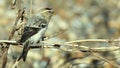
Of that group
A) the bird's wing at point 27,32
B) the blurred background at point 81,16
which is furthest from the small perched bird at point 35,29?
the blurred background at point 81,16

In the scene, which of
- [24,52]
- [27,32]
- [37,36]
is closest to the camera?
[24,52]

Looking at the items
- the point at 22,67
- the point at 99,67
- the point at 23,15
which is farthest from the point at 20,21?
the point at 99,67

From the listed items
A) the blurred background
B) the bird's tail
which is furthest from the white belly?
the blurred background

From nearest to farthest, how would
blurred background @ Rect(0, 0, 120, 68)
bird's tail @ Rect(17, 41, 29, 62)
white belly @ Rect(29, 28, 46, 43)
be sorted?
1. bird's tail @ Rect(17, 41, 29, 62)
2. white belly @ Rect(29, 28, 46, 43)
3. blurred background @ Rect(0, 0, 120, 68)

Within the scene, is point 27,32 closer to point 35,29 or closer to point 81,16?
point 35,29

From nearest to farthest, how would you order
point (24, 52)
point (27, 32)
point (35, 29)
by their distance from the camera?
point (24, 52) < point (27, 32) < point (35, 29)

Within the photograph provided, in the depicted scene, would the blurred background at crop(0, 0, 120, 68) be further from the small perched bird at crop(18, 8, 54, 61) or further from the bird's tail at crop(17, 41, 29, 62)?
the bird's tail at crop(17, 41, 29, 62)

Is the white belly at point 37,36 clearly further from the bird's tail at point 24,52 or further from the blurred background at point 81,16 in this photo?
the blurred background at point 81,16

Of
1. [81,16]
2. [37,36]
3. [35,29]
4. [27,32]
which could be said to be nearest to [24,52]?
[27,32]
